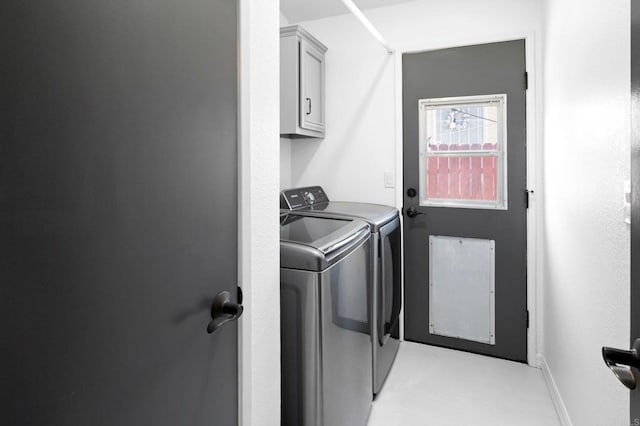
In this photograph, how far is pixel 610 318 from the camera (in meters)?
1.25

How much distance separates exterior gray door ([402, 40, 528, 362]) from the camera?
2656 millimetres

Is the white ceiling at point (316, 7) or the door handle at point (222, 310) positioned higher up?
the white ceiling at point (316, 7)

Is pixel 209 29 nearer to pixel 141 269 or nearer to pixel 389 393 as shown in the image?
pixel 141 269

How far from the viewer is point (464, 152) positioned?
108 inches

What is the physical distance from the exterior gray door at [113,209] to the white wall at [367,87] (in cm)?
212

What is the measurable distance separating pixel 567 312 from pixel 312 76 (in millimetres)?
2253

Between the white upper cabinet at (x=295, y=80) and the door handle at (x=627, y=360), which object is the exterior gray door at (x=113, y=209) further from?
the white upper cabinet at (x=295, y=80)

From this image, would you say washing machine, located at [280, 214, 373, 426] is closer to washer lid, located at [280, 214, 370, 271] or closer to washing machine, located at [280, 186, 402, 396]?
washer lid, located at [280, 214, 370, 271]

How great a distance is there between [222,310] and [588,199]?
1426 millimetres

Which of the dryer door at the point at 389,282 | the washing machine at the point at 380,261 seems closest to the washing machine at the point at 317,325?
the washing machine at the point at 380,261

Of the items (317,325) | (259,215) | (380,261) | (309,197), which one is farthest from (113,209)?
(309,197)

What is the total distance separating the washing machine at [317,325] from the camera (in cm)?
143

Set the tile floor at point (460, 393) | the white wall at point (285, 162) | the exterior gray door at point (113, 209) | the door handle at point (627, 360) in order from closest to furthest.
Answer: the exterior gray door at point (113, 209) < the door handle at point (627, 360) < the tile floor at point (460, 393) < the white wall at point (285, 162)

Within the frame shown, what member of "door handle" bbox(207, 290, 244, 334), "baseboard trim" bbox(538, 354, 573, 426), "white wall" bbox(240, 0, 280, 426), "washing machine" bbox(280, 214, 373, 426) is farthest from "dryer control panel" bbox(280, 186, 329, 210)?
"baseboard trim" bbox(538, 354, 573, 426)
